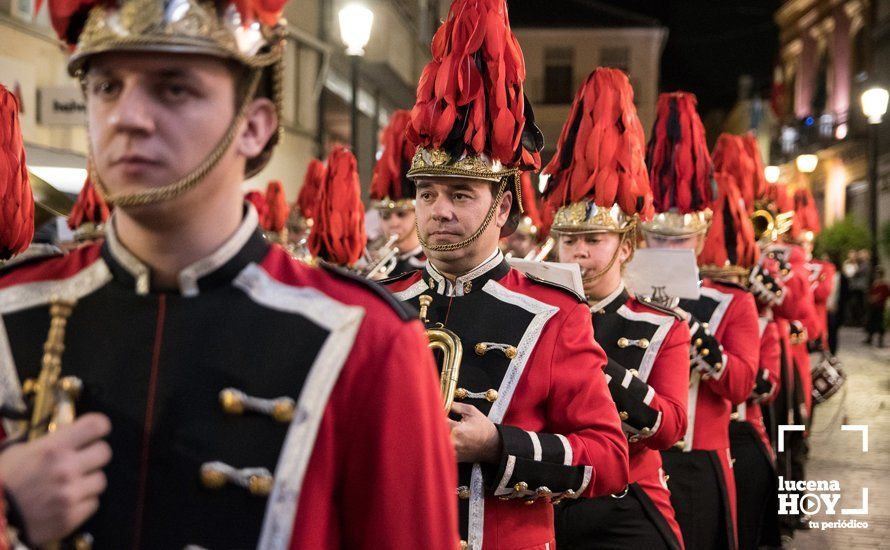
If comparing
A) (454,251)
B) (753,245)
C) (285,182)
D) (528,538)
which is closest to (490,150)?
(454,251)

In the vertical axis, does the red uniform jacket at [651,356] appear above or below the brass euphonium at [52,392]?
below

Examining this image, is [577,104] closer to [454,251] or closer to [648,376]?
[648,376]

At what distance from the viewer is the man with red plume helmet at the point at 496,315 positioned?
3.68 m

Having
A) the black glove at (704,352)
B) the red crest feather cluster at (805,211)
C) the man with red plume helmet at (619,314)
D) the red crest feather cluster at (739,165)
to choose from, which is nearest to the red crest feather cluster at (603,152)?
the man with red plume helmet at (619,314)

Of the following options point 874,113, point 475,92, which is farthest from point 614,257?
point 874,113

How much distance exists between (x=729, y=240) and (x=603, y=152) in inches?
123

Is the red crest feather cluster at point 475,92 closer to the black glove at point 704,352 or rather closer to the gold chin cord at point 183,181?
the gold chin cord at point 183,181

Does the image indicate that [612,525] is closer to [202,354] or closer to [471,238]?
[471,238]

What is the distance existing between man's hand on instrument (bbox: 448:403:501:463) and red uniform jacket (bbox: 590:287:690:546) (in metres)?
1.64

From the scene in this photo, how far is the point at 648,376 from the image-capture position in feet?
17.8

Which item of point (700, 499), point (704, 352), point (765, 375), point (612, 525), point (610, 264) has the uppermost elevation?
point (610, 264)

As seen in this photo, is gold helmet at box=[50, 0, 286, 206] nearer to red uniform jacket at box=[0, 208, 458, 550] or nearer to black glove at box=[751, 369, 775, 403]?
red uniform jacket at box=[0, 208, 458, 550]

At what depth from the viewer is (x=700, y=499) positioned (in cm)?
639

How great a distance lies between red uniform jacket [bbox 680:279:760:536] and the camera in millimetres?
6742
